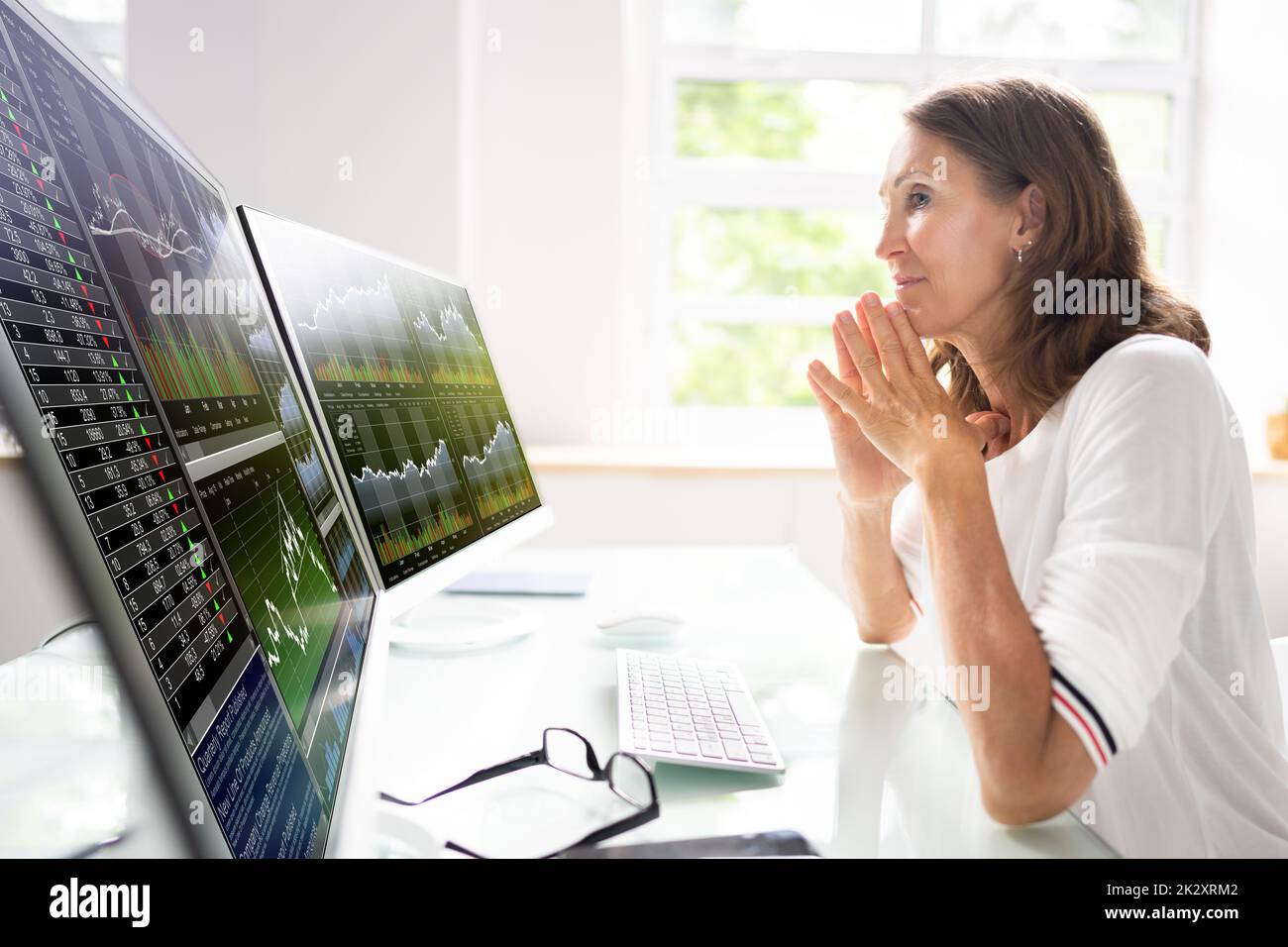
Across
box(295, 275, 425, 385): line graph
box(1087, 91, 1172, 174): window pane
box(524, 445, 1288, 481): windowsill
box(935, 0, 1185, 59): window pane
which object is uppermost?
box(935, 0, 1185, 59): window pane

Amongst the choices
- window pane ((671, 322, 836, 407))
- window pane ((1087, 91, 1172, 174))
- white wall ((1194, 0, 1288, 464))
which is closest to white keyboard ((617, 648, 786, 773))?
window pane ((671, 322, 836, 407))

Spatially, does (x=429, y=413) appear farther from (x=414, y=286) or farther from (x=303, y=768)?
(x=303, y=768)

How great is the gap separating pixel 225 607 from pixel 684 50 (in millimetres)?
3160

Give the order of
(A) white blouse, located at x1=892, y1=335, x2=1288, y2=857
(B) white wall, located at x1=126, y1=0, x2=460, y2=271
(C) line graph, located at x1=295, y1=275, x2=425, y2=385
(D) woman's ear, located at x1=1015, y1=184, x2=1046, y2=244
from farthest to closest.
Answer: (B) white wall, located at x1=126, y1=0, x2=460, y2=271 < (D) woman's ear, located at x1=1015, y1=184, x2=1046, y2=244 < (C) line graph, located at x1=295, y1=275, x2=425, y2=385 < (A) white blouse, located at x1=892, y1=335, x2=1288, y2=857

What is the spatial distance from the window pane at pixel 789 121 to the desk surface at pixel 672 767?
241 centimetres

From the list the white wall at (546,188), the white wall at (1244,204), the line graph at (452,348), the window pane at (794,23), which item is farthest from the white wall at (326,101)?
the white wall at (1244,204)

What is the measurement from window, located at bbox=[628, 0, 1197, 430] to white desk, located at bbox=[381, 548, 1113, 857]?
2.05 m

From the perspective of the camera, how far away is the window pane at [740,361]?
10.7ft

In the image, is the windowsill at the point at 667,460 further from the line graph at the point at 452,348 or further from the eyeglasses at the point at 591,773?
the eyeglasses at the point at 591,773

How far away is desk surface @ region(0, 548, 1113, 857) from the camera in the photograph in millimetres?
591

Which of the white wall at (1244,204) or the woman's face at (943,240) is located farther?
the white wall at (1244,204)

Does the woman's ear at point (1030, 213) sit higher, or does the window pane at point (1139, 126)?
the window pane at point (1139, 126)

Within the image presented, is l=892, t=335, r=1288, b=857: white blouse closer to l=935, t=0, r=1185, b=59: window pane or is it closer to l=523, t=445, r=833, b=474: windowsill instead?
l=523, t=445, r=833, b=474: windowsill
